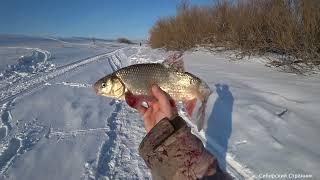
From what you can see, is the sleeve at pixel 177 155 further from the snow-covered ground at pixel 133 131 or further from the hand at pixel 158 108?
the snow-covered ground at pixel 133 131

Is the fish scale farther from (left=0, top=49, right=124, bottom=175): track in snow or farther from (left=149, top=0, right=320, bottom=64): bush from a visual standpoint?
(left=149, top=0, right=320, bottom=64): bush

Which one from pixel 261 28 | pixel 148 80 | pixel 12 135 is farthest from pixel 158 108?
pixel 261 28

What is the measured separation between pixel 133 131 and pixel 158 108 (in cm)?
339

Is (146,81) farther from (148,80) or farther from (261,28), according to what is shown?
(261,28)

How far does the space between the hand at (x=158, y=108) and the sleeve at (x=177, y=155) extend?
2.9 inches

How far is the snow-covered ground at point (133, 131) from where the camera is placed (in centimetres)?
411

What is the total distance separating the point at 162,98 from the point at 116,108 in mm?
5025

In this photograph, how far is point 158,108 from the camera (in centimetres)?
220

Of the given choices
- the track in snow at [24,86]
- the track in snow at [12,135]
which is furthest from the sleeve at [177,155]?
the track in snow at [24,86]

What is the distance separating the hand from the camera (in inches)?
84.0

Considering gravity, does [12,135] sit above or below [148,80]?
below

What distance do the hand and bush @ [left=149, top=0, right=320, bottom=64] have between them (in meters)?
7.68

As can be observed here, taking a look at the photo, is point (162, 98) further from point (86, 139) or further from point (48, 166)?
point (86, 139)

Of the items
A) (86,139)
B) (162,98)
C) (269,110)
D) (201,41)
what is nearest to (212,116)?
(269,110)
